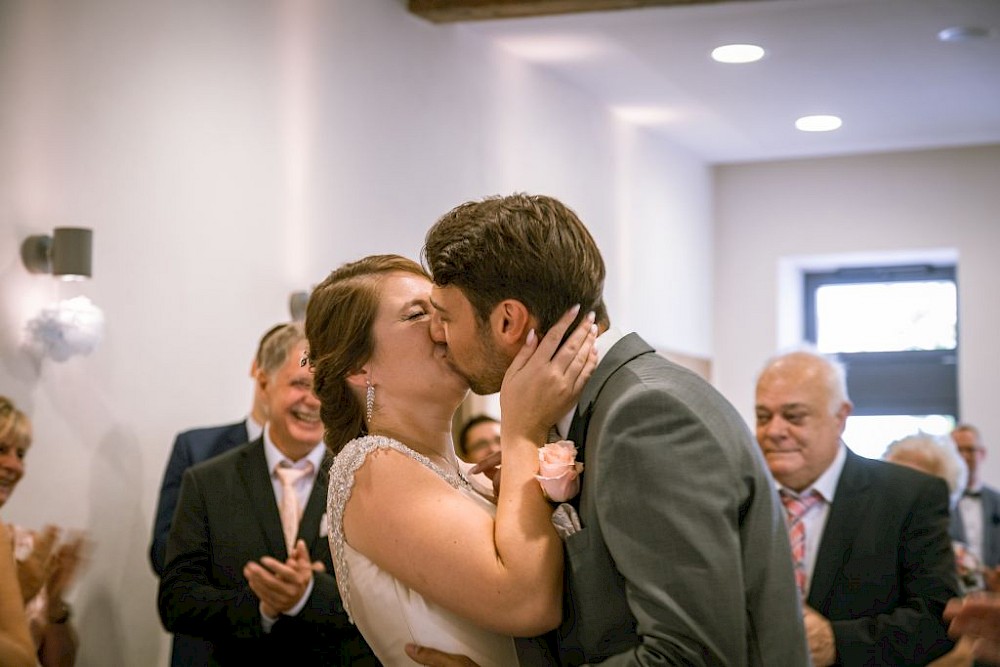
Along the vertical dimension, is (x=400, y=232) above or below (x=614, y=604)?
above

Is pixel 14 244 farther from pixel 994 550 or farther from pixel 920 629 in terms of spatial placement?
pixel 994 550

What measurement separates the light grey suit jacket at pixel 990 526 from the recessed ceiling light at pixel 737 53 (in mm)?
2721

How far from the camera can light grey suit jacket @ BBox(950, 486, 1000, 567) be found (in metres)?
6.88

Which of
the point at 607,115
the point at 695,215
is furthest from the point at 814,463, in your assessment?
the point at 695,215

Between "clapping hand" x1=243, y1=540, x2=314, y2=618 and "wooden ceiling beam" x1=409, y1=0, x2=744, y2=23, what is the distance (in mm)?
3434

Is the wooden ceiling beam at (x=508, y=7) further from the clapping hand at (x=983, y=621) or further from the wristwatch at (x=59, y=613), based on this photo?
the clapping hand at (x=983, y=621)

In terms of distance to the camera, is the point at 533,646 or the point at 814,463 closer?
the point at 533,646

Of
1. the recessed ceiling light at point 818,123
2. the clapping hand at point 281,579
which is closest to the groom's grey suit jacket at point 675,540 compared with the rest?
the clapping hand at point 281,579

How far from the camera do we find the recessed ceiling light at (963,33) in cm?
682

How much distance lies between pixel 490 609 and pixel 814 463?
211cm

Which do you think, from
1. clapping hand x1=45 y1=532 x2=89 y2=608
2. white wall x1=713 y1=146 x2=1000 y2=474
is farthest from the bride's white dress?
white wall x1=713 y1=146 x2=1000 y2=474

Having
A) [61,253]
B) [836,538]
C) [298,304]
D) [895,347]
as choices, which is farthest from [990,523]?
[61,253]

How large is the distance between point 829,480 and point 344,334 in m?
1.95

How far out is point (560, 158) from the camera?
782cm
